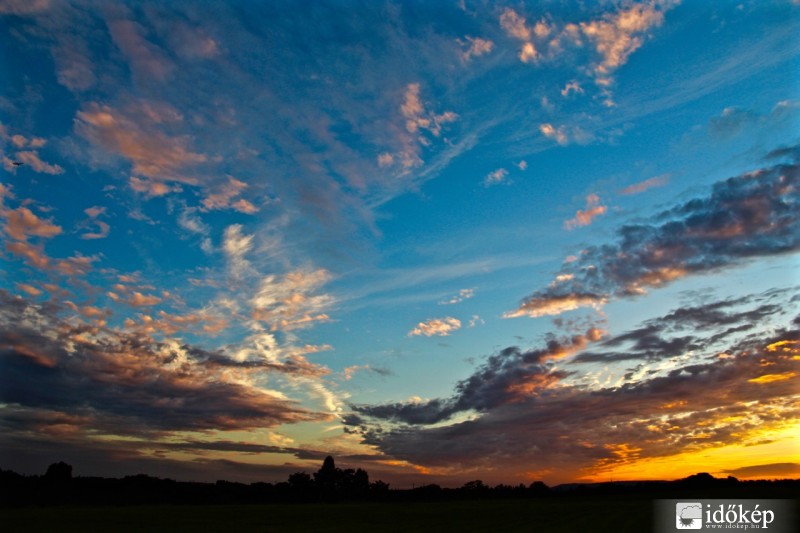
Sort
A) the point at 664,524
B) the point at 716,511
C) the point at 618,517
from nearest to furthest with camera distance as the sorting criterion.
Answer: the point at 716,511 → the point at 664,524 → the point at 618,517

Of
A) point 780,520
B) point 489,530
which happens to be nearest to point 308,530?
point 489,530

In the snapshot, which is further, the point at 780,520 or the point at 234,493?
the point at 234,493

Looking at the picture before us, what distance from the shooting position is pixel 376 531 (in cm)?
6531

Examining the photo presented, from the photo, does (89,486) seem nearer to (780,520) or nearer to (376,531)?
(376,531)

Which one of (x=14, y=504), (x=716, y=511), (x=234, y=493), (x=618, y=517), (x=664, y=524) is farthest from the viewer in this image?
(x=234, y=493)

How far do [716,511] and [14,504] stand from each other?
548 ft

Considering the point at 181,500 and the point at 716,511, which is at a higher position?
the point at 716,511

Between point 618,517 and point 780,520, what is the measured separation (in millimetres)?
20079

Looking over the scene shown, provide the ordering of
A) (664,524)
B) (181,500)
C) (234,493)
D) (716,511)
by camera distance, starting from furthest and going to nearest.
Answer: (234,493) < (181,500) < (664,524) < (716,511)

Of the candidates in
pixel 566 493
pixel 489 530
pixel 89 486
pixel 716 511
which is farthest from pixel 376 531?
pixel 89 486

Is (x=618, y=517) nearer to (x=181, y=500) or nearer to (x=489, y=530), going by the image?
(x=489, y=530)

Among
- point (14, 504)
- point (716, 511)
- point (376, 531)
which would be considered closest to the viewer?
point (716, 511)

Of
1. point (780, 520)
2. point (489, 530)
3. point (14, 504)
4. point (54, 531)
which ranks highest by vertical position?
point (780, 520)

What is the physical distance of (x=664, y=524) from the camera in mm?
60469
